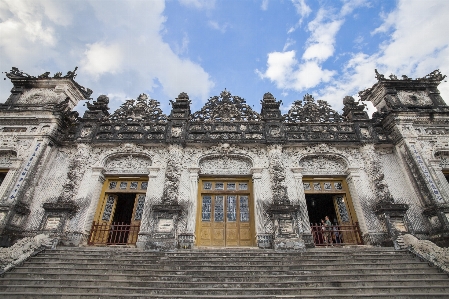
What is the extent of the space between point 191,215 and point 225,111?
493 cm

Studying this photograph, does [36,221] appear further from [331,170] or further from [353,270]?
[331,170]

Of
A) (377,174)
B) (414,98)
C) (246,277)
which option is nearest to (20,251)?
(246,277)

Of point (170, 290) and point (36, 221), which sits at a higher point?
point (36, 221)

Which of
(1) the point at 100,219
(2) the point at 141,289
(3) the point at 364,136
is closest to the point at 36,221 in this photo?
(1) the point at 100,219

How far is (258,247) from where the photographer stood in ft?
28.8

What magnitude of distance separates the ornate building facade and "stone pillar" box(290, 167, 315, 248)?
1.5 inches

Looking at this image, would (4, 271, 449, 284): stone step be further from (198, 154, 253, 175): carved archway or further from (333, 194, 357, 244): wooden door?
(198, 154, 253, 175): carved archway

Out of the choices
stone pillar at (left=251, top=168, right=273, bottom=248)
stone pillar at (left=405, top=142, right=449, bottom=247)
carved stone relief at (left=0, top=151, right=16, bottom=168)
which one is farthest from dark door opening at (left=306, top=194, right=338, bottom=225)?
carved stone relief at (left=0, top=151, right=16, bottom=168)

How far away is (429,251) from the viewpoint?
6.84 metres

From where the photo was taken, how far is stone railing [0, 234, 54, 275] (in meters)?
6.49

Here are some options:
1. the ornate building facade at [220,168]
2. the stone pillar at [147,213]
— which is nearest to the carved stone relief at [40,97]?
the ornate building facade at [220,168]

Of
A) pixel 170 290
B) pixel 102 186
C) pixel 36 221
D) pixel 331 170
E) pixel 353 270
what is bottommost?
pixel 170 290

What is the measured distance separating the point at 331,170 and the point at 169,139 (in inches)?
247

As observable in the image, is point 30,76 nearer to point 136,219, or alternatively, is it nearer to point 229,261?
point 136,219
